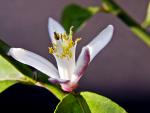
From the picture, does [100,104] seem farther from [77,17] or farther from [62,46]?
[77,17]

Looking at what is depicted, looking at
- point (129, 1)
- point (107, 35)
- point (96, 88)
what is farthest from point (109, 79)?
point (107, 35)

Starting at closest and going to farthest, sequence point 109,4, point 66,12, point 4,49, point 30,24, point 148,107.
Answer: point 4,49
point 109,4
point 66,12
point 148,107
point 30,24

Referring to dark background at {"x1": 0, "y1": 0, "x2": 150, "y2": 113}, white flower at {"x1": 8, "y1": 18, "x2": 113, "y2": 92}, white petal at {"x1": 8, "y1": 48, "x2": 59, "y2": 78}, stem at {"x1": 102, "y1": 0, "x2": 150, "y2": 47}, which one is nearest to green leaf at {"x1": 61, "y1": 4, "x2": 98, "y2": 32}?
stem at {"x1": 102, "y1": 0, "x2": 150, "y2": 47}

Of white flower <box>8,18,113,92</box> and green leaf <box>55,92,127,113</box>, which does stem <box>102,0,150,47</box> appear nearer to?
white flower <box>8,18,113,92</box>

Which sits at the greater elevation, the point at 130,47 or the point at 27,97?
the point at 130,47

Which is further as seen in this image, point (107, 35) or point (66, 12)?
point (66, 12)

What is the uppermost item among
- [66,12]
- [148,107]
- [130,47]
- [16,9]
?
[66,12]

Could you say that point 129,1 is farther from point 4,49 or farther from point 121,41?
point 4,49

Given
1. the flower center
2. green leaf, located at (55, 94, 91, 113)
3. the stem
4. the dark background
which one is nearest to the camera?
A: green leaf, located at (55, 94, 91, 113)
